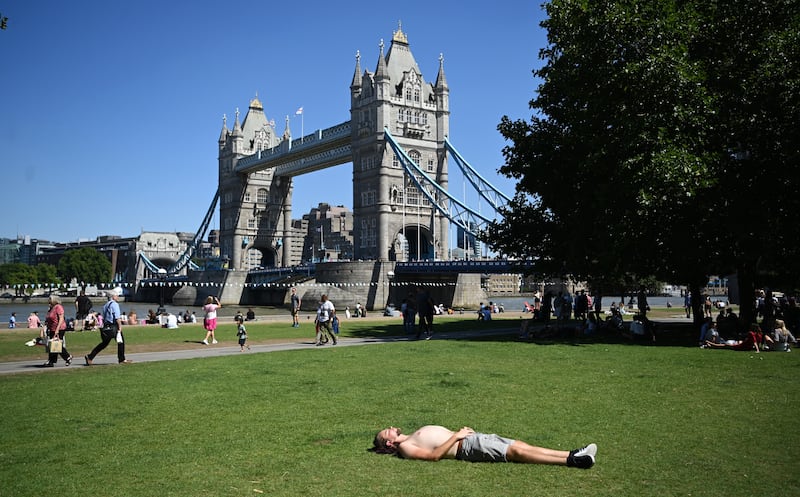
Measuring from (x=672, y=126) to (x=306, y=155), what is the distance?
74.9 meters

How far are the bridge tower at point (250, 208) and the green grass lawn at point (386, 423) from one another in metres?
89.5

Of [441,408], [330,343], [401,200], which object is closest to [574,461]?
[441,408]

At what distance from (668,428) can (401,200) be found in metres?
66.4

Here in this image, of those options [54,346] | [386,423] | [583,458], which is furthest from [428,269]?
[583,458]

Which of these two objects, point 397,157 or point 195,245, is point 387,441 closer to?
point 397,157

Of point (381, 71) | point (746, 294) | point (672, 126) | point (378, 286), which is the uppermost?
point (381, 71)

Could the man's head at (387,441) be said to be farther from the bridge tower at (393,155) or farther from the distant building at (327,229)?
the distant building at (327,229)

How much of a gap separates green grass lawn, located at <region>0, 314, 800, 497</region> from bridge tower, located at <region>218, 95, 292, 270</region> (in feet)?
294

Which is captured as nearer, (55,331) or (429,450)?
(429,450)

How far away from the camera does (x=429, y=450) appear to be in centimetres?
768

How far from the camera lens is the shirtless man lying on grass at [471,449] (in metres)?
7.31

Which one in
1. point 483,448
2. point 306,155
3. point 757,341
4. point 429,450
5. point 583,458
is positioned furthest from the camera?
point 306,155

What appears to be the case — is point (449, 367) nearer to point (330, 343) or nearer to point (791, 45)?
point (330, 343)

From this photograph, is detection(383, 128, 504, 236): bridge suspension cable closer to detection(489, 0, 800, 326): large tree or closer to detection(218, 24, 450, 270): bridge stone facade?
detection(218, 24, 450, 270): bridge stone facade
